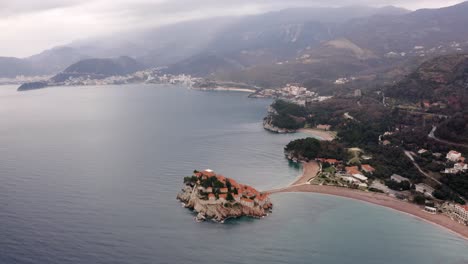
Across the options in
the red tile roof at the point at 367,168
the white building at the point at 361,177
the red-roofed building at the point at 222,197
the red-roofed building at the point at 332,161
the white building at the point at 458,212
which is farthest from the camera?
the red-roofed building at the point at 332,161

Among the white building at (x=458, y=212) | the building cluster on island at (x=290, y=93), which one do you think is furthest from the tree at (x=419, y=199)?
the building cluster on island at (x=290, y=93)

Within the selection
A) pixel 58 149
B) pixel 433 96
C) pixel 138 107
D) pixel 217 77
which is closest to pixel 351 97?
pixel 433 96

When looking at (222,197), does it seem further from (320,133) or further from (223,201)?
(320,133)

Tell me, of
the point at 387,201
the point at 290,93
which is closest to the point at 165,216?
the point at 387,201

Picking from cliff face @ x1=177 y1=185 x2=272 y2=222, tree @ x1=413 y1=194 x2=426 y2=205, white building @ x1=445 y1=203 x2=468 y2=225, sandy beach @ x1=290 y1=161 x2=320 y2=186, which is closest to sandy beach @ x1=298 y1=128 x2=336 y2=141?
sandy beach @ x1=290 y1=161 x2=320 y2=186

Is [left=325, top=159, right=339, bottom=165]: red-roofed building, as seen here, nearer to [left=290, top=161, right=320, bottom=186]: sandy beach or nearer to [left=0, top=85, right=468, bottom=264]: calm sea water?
[left=290, top=161, right=320, bottom=186]: sandy beach

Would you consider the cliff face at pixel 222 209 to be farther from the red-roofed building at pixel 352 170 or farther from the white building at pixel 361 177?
the red-roofed building at pixel 352 170
